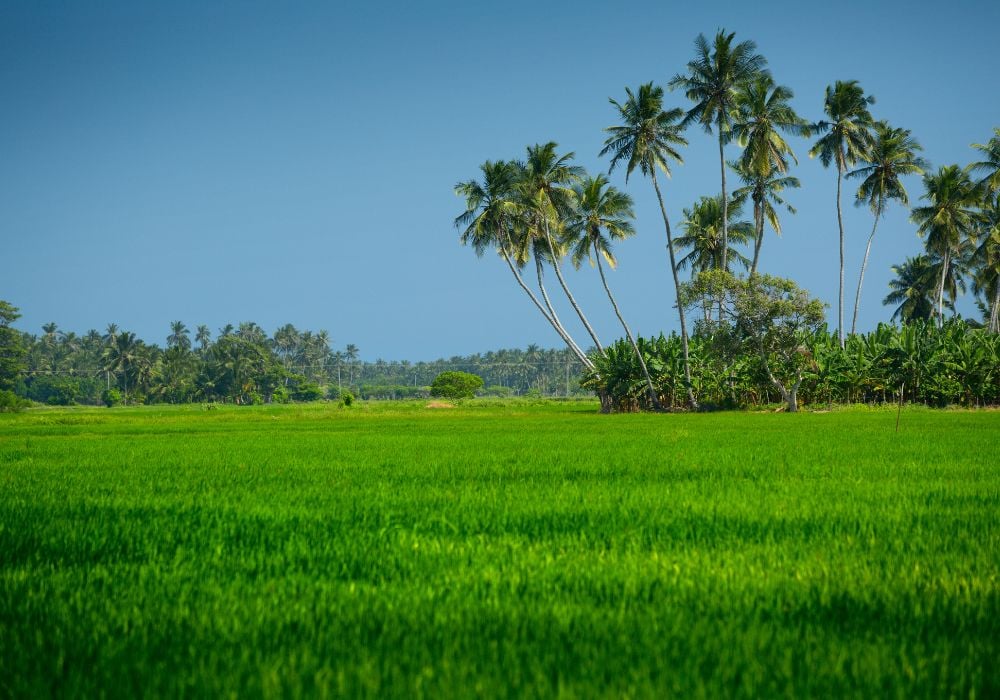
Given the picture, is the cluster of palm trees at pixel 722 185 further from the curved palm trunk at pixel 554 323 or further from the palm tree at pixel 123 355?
the palm tree at pixel 123 355

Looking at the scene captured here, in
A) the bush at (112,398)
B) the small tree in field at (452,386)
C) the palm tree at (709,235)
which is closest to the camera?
the palm tree at (709,235)

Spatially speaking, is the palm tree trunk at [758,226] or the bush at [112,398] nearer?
the palm tree trunk at [758,226]

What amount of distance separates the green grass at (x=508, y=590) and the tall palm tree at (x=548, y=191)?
38248 mm

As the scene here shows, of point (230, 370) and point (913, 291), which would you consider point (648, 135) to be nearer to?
point (913, 291)

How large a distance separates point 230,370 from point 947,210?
91.2 meters

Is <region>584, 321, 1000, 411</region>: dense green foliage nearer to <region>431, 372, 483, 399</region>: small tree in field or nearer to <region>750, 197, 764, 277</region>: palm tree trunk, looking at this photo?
<region>750, 197, 764, 277</region>: palm tree trunk

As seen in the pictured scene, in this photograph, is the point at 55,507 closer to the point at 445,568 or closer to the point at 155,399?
the point at 445,568

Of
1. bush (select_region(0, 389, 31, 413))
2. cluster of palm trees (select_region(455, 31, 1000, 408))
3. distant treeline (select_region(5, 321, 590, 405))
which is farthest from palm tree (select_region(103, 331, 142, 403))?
cluster of palm trees (select_region(455, 31, 1000, 408))

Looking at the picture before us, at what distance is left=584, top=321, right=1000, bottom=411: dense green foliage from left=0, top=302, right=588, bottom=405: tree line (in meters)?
44.9

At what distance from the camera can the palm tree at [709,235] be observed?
49781 millimetres

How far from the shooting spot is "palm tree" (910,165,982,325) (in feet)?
168

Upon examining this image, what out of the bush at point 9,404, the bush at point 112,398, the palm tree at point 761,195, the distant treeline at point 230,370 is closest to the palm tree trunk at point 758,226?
the palm tree at point 761,195

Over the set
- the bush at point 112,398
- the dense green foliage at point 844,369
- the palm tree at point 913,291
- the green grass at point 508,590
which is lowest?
the bush at point 112,398

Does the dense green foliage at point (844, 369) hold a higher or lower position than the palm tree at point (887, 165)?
lower
